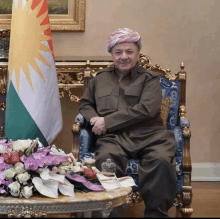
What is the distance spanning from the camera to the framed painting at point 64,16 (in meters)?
5.04

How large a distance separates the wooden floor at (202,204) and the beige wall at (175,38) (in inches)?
27.2

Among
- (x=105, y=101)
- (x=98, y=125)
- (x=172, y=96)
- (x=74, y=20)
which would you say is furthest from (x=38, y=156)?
(x=74, y=20)

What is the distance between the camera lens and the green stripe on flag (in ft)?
13.4

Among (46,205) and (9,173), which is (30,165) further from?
(46,205)

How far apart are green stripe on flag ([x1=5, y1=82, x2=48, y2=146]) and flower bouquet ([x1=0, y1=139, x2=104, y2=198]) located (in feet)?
5.14

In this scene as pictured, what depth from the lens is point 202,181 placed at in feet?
17.1

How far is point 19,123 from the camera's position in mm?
4074

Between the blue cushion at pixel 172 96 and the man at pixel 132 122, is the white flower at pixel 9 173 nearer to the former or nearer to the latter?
the man at pixel 132 122

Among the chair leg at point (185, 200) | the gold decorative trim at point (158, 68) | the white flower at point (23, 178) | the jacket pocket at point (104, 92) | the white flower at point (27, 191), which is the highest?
the gold decorative trim at point (158, 68)

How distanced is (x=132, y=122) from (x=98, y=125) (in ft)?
0.88

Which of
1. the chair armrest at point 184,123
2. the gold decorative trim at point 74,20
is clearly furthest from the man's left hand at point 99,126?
the gold decorative trim at point 74,20

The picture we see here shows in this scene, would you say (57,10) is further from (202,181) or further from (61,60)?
(202,181)

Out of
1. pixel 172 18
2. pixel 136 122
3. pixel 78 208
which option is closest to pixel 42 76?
pixel 136 122

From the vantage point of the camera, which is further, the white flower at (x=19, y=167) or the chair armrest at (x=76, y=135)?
the chair armrest at (x=76, y=135)
